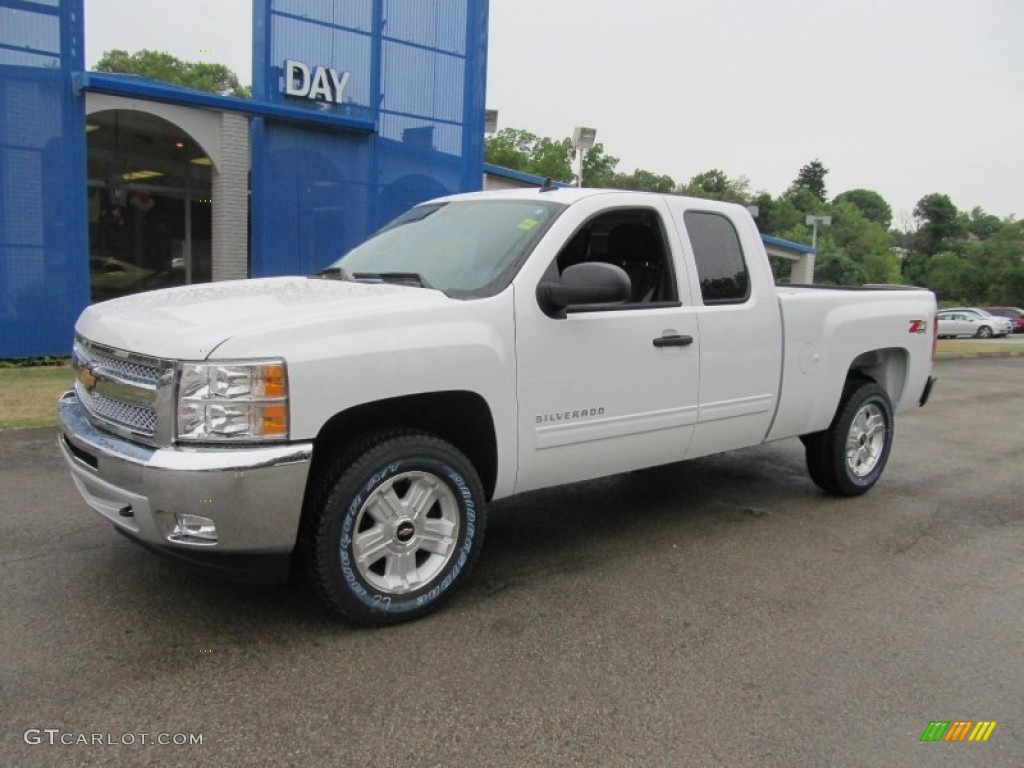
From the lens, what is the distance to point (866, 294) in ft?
19.5

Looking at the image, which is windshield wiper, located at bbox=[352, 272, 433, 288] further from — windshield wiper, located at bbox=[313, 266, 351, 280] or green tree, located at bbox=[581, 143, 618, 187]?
green tree, located at bbox=[581, 143, 618, 187]

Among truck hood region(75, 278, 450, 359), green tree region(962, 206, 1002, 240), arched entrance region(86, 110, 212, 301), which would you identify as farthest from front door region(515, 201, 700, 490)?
green tree region(962, 206, 1002, 240)

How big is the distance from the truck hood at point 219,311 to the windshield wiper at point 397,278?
83mm

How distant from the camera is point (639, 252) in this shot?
4734mm

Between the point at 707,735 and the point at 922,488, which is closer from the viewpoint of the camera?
the point at 707,735

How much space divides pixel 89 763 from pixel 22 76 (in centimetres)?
1047

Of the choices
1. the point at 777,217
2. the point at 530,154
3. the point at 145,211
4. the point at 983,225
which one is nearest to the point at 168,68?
the point at 530,154

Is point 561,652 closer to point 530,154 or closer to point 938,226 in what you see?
point 530,154

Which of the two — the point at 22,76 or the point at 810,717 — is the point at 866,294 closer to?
the point at 810,717

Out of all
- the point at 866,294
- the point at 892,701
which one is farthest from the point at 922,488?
the point at 892,701

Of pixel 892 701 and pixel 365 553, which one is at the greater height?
pixel 365 553

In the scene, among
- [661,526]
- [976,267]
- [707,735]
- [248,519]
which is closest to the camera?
[707,735]

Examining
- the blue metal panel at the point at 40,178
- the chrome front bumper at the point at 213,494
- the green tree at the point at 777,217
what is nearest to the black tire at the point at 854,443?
the chrome front bumper at the point at 213,494

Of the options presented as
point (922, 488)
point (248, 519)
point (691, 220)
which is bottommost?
point (922, 488)
